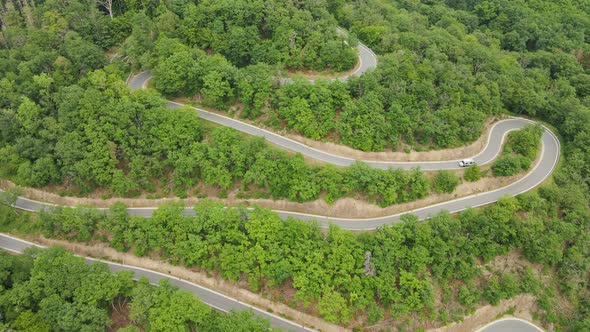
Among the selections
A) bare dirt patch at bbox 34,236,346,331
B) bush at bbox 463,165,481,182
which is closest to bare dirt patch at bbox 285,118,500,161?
bush at bbox 463,165,481,182

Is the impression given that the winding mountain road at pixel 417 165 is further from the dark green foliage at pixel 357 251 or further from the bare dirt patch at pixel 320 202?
the dark green foliage at pixel 357 251

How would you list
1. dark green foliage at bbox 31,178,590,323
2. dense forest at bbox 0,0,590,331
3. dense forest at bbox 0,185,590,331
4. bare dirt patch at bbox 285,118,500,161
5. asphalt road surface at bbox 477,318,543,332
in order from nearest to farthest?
dark green foliage at bbox 31,178,590,323 < dense forest at bbox 0,185,590,331 < dense forest at bbox 0,0,590,331 < asphalt road surface at bbox 477,318,543,332 < bare dirt patch at bbox 285,118,500,161

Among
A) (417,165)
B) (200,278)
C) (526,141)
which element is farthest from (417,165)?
(200,278)

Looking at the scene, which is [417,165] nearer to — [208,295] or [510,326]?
[510,326]

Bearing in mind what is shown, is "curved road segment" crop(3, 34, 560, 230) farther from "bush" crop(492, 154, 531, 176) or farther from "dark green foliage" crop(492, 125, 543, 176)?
"bush" crop(492, 154, 531, 176)

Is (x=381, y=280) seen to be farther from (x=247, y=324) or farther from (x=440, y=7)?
(x=440, y=7)

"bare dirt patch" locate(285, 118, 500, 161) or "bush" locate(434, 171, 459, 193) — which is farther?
"bare dirt patch" locate(285, 118, 500, 161)

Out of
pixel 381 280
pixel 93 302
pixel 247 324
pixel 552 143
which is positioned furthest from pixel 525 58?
pixel 93 302
